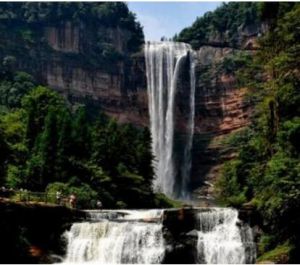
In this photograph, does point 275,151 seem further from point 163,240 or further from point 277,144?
point 163,240

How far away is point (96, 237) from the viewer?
31188mm

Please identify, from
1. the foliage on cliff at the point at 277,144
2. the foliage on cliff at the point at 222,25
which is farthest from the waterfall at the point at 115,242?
the foliage on cliff at the point at 222,25

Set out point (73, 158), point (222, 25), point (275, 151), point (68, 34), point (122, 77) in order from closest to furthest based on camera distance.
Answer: point (275, 151)
point (73, 158)
point (122, 77)
point (68, 34)
point (222, 25)

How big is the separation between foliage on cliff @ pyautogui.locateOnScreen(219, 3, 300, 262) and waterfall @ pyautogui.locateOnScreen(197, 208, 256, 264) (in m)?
1.11

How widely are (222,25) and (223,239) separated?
209 feet

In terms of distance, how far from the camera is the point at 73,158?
4553cm

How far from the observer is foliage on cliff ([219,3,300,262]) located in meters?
29.2

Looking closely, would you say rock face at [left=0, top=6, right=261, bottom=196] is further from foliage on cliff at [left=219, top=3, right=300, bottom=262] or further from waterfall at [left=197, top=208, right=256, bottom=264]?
waterfall at [left=197, top=208, right=256, bottom=264]

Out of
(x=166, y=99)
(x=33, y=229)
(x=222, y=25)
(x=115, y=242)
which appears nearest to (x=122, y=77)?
(x=166, y=99)

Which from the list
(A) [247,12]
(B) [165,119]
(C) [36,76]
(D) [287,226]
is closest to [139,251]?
(D) [287,226]

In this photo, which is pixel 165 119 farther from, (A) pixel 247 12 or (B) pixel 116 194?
(B) pixel 116 194

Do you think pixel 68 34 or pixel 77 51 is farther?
pixel 68 34

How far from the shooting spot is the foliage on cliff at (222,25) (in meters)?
88.5

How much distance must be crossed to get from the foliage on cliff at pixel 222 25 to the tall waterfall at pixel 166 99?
186 inches
